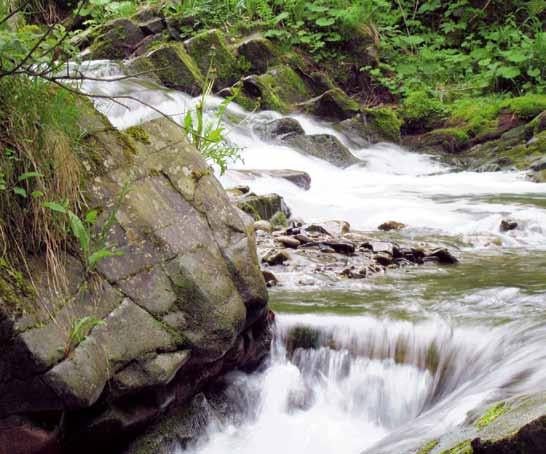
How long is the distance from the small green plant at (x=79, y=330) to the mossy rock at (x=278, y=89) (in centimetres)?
1073

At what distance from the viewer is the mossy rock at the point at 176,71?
12.6 metres

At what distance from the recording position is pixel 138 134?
10.9 ft

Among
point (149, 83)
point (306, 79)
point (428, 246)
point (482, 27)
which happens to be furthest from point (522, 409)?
point (482, 27)

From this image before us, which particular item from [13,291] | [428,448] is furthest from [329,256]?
A: [428,448]

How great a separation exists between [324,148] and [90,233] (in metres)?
9.39

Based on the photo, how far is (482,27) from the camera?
15.7m

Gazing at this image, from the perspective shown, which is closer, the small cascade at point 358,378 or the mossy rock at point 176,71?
the small cascade at point 358,378

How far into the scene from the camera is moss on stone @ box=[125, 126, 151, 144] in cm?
330

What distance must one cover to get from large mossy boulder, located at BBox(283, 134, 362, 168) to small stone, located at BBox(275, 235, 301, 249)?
583cm

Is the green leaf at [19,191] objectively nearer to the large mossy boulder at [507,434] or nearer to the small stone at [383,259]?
the large mossy boulder at [507,434]

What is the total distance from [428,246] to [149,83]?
7.71 m

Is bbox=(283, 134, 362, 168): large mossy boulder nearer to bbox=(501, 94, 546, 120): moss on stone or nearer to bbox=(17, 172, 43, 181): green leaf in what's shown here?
bbox=(501, 94, 546, 120): moss on stone

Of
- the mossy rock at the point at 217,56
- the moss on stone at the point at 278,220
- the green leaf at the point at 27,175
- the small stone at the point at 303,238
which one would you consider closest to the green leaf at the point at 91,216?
the green leaf at the point at 27,175

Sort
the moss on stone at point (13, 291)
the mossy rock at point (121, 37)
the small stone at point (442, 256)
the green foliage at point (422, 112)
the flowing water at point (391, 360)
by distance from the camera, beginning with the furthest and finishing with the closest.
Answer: the mossy rock at point (121, 37) → the green foliage at point (422, 112) → the small stone at point (442, 256) → the flowing water at point (391, 360) → the moss on stone at point (13, 291)
